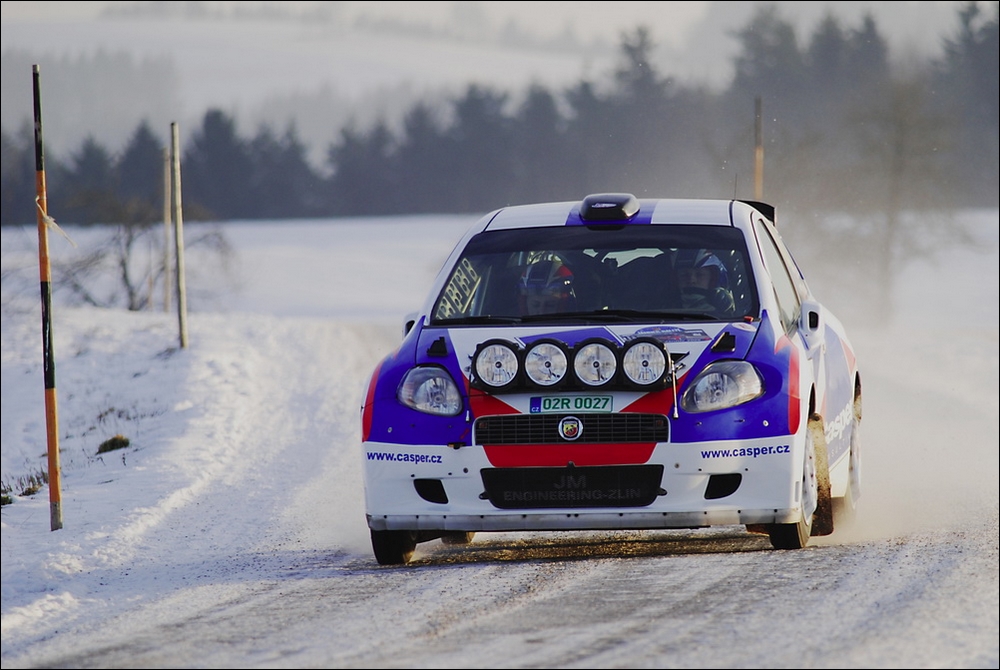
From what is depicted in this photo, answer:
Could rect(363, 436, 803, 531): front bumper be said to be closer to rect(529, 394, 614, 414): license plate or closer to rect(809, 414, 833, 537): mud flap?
rect(529, 394, 614, 414): license plate

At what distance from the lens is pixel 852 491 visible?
8328 mm

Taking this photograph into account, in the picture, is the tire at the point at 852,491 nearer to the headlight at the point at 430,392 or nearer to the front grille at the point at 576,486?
the front grille at the point at 576,486

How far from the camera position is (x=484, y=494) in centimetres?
653

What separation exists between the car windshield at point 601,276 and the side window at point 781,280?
22 centimetres

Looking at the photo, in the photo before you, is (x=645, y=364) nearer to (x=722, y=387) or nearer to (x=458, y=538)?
(x=722, y=387)

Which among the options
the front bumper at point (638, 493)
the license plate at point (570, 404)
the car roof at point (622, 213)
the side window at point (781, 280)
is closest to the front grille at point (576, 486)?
the front bumper at point (638, 493)

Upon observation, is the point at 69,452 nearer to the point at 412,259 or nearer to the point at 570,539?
the point at 570,539

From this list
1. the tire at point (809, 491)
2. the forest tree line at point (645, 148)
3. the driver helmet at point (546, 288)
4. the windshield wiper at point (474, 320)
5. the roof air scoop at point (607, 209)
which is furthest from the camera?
the forest tree line at point (645, 148)

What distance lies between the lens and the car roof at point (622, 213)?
7734 millimetres

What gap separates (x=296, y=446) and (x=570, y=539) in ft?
20.2

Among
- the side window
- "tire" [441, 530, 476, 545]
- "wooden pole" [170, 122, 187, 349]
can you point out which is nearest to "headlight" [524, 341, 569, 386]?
the side window

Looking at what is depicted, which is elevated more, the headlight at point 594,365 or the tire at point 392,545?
the headlight at point 594,365

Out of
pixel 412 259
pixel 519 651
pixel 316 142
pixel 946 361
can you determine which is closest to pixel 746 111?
pixel 946 361

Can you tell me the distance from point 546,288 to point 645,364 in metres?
1.18
